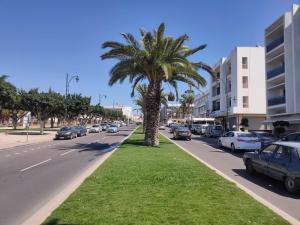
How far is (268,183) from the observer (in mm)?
11617

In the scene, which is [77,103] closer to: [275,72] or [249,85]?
[249,85]

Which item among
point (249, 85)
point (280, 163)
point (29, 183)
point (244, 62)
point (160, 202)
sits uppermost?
point (244, 62)

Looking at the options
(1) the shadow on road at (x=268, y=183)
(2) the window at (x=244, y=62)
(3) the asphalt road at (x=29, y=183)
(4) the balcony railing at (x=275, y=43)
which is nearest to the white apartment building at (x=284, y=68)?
(4) the balcony railing at (x=275, y=43)

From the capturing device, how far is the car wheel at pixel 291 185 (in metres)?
9.74

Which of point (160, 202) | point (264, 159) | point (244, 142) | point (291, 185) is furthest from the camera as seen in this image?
point (244, 142)

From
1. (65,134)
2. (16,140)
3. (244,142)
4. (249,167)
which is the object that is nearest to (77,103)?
(65,134)

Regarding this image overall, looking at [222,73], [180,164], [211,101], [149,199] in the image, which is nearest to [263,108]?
[222,73]

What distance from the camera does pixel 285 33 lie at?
4250 cm

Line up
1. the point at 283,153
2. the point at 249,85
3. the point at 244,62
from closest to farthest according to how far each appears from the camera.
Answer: the point at 283,153
the point at 249,85
the point at 244,62

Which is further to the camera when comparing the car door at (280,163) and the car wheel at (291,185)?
the car door at (280,163)

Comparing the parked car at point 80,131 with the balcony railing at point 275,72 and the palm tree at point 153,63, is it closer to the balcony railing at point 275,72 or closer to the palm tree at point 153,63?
the palm tree at point 153,63

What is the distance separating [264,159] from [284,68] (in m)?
34.5

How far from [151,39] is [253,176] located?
48.2 feet

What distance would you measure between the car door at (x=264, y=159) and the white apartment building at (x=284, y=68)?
28.0 metres
